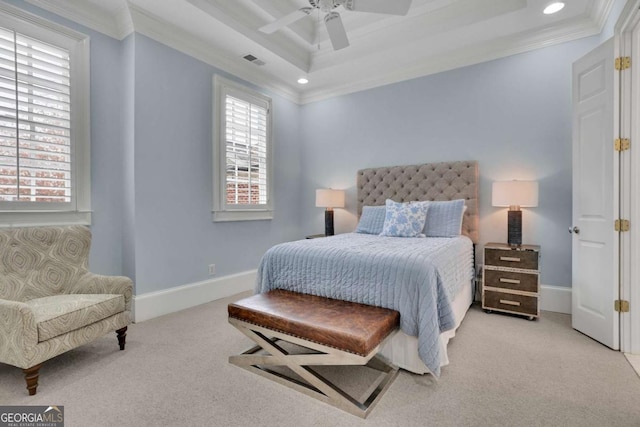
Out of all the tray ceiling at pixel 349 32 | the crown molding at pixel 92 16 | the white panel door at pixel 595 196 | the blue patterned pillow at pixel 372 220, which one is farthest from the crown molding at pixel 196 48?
the white panel door at pixel 595 196

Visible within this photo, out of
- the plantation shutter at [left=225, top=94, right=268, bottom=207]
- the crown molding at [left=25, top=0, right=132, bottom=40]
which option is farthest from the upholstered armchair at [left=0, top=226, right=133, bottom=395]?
the crown molding at [left=25, top=0, right=132, bottom=40]

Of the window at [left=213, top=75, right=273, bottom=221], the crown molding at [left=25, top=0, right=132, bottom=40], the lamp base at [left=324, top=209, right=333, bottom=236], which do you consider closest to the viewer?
the crown molding at [left=25, top=0, right=132, bottom=40]

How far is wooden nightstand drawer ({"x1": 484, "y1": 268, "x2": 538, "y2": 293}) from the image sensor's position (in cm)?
308

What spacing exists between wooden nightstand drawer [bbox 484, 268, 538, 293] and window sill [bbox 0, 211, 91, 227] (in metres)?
4.05

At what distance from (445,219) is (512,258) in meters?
0.76

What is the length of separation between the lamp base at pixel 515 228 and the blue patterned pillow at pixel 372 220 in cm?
139

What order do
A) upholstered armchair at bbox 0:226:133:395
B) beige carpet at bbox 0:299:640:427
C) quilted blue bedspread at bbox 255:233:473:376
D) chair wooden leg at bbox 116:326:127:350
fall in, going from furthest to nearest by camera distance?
chair wooden leg at bbox 116:326:127:350 → quilted blue bedspread at bbox 255:233:473:376 → upholstered armchair at bbox 0:226:133:395 → beige carpet at bbox 0:299:640:427

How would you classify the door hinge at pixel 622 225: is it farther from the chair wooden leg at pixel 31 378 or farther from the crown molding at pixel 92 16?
the crown molding at pixel 92 16

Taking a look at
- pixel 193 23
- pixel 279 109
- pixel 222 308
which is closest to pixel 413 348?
pixel 222 308

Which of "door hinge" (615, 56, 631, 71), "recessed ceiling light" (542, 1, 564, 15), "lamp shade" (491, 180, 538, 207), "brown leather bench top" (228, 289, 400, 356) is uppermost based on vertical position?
"recessed ceiling light" (542, 1, 564, 15)

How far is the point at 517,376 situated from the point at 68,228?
11.9 feet

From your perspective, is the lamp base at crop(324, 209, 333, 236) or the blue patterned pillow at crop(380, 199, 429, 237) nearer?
the blue patterned pillow at crop(380, 199, 429, 237)

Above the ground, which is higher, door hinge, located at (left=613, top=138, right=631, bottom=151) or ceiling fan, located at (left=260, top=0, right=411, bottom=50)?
ceiling fan, located at (left=260, top=0, right=411, bottom=50)

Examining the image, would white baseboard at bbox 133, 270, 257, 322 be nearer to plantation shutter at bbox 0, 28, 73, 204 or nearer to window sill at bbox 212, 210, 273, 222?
window sill at bbox 212, 210, 273, 222
